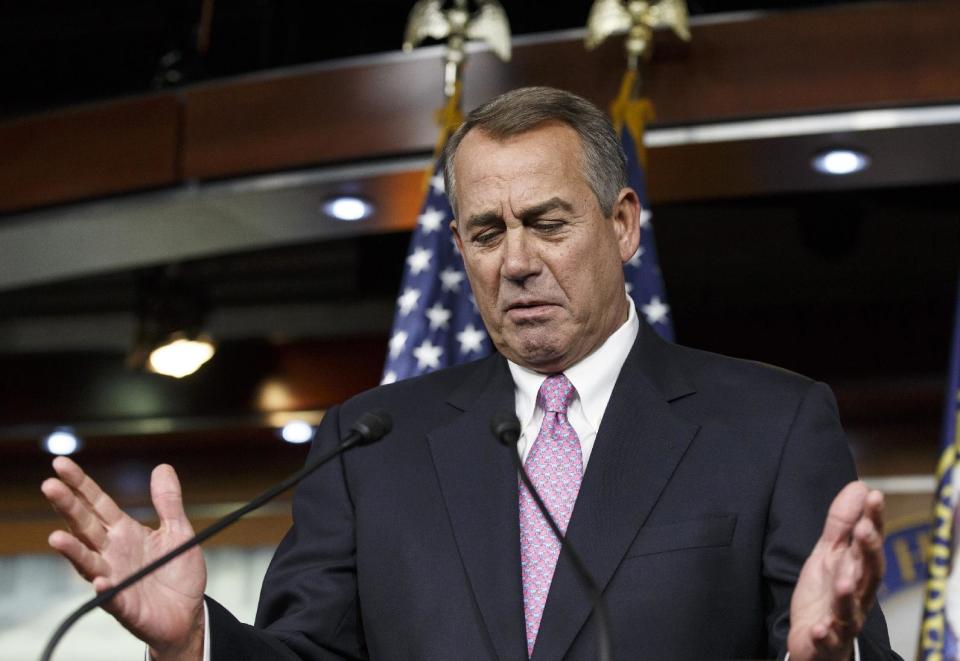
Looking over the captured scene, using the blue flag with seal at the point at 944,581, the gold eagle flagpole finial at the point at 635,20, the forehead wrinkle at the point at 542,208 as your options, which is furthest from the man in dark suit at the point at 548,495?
the gold eagle flagpole finial at the point at 635,20

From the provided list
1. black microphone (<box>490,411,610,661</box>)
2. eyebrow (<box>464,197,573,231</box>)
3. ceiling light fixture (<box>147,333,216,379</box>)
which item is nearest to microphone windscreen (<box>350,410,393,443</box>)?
black microphone (<box>490,411,610,661</box>)

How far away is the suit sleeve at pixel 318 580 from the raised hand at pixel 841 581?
0.70m

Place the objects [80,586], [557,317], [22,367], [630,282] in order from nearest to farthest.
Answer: [557,317]
[630,282]
[80,586]
[22,367]

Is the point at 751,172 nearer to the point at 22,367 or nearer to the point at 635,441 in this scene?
Result: the point at 635,441

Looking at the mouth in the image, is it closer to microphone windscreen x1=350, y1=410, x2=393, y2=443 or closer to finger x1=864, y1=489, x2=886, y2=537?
microphone windscreen x1=350, y1=410, x2=393, y2=443

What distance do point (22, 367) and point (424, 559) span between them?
5746mm

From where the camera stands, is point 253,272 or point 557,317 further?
point 253,272

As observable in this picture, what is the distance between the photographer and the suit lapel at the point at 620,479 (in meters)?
1.82

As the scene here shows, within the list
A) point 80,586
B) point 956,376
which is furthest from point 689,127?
point 80,586

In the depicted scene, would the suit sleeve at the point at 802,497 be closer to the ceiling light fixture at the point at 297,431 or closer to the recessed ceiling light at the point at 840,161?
the recessed ceiling light at the point at 840,161

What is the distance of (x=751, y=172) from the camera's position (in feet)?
15.3

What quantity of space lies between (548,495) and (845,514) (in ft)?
1.84

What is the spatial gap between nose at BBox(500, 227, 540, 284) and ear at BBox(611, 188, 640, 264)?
0.18m

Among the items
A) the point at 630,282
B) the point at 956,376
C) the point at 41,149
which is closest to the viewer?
the point at 956,376
